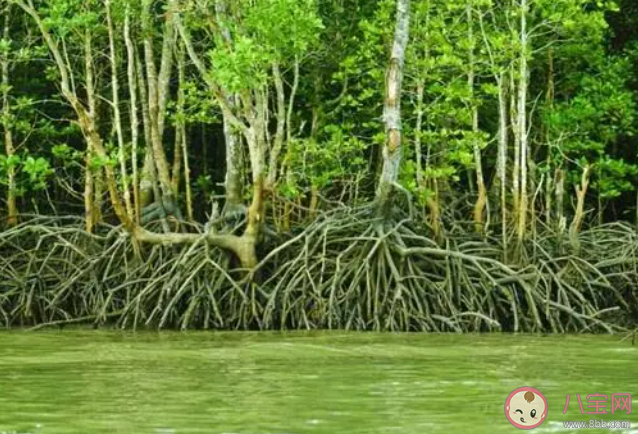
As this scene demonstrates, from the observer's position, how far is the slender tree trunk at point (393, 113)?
15.7 meters

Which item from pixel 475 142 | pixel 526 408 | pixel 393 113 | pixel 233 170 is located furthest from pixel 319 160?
pixel 526 408

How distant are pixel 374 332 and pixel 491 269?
5.75 feet

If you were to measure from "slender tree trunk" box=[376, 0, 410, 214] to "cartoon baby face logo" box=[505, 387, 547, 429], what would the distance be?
663 cm

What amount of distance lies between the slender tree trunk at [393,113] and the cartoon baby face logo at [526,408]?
21.8ft

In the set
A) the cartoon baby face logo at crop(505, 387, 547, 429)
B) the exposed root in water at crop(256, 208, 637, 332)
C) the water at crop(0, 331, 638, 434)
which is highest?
the exposed root in water at crop(256, 208, 637, 332)

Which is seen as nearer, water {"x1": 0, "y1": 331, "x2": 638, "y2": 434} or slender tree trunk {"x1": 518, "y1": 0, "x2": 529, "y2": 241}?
water {"x1": 0, "y1": 331, "x2": 638, "y2": 434}

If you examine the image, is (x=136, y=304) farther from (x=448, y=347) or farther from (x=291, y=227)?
(x=448, y=347)

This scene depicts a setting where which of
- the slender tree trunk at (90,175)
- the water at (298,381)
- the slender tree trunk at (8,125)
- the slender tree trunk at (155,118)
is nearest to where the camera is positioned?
the water at (298,381)

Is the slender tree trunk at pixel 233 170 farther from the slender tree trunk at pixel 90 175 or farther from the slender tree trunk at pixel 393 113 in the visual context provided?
the slender tree trunk at pixel 393 113

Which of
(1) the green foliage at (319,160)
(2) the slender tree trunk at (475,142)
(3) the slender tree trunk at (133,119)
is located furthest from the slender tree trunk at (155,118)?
(2) the slender tree trunk at (475,142)

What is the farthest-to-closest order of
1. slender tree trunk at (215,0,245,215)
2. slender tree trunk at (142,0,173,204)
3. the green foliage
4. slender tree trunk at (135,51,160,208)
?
slender tree trunk at (135,51,160,208) < slender tree trunk at (142,0,173,204) < slender tree trunk at (215,0,245,215) < the green foliage

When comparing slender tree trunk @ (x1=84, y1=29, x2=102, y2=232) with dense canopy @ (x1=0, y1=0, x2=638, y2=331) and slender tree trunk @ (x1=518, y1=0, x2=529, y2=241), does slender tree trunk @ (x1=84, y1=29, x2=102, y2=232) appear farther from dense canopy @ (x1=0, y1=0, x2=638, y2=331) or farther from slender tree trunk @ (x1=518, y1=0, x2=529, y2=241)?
slender tree trunk @ (x1=518, y1=0, x2=529, y2=241)

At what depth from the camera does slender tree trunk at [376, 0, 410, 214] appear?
15.7 meters

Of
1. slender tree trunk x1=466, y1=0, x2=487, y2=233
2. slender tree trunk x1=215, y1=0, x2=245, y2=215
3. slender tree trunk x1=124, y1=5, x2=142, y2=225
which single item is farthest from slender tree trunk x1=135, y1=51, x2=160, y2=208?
slender tree trunk x1=466, y1=0, x2=487, y2=233
